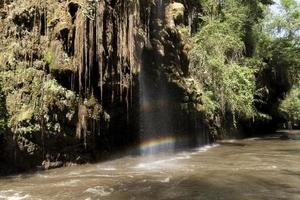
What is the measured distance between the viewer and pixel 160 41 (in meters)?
18.3

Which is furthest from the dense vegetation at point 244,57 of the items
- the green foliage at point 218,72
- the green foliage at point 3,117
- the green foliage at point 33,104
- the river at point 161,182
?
the green foliage at point 3,117

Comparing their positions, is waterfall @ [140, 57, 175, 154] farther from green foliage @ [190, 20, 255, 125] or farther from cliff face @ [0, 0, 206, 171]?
green foliage @ [190, 20, 255, 125]

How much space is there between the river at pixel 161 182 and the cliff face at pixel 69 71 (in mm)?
1305

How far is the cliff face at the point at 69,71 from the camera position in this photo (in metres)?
12.4

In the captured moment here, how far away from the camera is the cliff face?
1237 centimetres

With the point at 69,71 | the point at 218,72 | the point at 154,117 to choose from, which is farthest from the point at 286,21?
the point at 69,71

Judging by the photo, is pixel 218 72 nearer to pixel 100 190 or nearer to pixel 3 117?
pixel 3 117

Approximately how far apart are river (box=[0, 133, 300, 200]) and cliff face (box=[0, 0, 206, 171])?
4.28 ft

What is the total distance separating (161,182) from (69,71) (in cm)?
512

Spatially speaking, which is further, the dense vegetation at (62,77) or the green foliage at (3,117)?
the dense vegetation at (62,77)

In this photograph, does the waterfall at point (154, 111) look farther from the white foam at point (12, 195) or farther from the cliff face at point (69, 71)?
the white foam at point (12, 195)

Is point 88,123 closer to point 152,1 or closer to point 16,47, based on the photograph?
point 16,47

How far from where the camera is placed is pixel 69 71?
43.0 ft

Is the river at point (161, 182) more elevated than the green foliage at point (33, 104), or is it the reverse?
the green foliage at point (33, 104)
